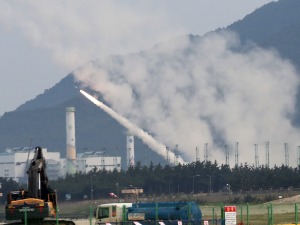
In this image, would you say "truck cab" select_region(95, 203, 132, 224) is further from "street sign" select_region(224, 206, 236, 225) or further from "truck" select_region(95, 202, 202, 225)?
"street sign" select_region(224, 206, 236, 225)

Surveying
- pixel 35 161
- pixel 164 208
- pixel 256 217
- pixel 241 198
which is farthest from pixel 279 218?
pixel 241 198

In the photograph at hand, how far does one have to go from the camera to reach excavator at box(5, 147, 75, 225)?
197ft

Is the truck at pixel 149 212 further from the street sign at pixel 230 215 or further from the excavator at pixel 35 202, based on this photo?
the excavator at pixel 35 202

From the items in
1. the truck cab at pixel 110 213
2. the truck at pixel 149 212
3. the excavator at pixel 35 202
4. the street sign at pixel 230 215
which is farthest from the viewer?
the truck cab at pixel 110 213

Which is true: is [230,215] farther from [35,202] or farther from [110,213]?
[110,213]

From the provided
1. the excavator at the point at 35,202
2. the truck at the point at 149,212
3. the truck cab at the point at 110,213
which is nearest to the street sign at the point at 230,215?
the excavator at the point at 35,202

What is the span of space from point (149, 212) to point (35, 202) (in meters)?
27.0

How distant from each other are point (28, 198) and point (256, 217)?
164ft

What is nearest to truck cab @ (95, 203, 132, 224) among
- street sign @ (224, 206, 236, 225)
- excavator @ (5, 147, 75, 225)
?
street sign @ (224, 206, 236, 225)

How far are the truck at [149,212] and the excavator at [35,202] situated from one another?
66.6 ft

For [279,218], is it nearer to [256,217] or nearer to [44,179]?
[256,217]

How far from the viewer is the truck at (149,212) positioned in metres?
84.7

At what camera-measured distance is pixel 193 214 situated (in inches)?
3361

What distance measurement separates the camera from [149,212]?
284 ft
